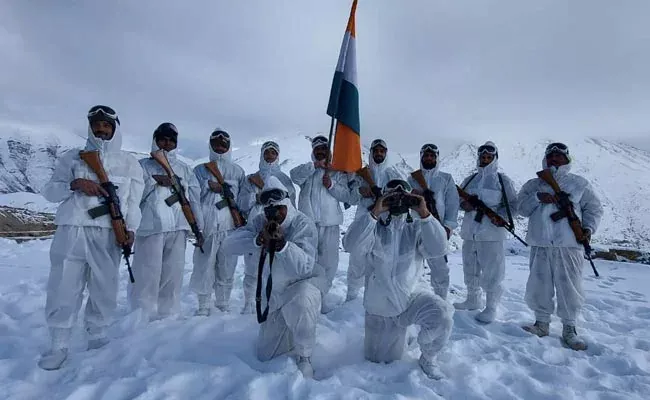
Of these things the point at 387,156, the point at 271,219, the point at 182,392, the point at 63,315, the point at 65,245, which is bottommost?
the point at 182,392

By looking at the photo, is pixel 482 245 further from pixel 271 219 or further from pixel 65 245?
pixel 65 245

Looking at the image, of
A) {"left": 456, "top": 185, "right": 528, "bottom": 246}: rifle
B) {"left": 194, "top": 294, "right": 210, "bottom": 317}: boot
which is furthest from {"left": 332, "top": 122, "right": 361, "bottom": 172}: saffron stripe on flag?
{"left": 194, "top": 294, "right": 210, "bottom": 317}: boot

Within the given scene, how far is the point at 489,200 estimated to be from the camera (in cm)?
533

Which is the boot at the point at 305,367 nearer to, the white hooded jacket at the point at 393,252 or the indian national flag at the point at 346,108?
the white hooded jacket at the point at 393,252

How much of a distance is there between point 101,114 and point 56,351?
2.29 meters

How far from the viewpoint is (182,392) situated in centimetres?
275

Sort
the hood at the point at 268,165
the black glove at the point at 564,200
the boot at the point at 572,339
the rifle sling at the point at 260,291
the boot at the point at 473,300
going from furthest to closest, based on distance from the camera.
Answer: the hood at the point at 268,165, the boot at the point at 473,300, the black glove at the point at 564,200, the boot at the point at 572,339, the rifle sling at the point at 260,291

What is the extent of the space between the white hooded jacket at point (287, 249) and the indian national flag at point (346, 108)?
1.36 metres

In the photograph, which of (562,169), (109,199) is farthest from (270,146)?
(562,169)

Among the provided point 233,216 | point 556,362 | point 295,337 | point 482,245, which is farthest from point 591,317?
point 233,216

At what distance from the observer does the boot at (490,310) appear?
4.80 m

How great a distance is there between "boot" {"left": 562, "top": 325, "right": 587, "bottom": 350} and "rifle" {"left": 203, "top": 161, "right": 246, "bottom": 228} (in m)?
4.34

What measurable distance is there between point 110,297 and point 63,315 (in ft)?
1.30

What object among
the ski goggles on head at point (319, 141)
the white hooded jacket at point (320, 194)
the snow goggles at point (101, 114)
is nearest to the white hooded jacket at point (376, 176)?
the white hooded jacket at point (320, 194)
